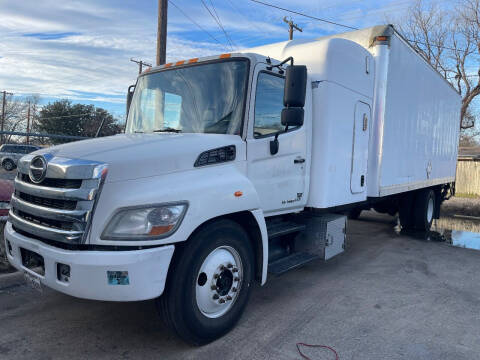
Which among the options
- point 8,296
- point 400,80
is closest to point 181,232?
point 8,296

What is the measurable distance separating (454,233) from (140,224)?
970 cm

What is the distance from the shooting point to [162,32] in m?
10.7

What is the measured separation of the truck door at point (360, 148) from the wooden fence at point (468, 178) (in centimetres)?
1815

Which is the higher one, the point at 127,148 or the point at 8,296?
the point at 127,148

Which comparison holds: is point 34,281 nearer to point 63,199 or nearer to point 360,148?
point 63,199

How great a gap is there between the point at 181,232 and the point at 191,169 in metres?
0.58

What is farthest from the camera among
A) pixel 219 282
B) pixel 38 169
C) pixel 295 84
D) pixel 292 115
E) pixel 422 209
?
pixel 422 209

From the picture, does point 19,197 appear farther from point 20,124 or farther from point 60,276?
point 20,124

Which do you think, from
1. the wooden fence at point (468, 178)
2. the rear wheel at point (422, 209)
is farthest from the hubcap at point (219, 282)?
the wooden fence at point (468, 178)

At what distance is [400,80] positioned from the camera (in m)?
6.77

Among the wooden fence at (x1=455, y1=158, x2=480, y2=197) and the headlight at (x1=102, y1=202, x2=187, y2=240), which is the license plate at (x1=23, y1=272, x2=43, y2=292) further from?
the wooden fence at (x1=455, y1=158, x2=480, y2=197)

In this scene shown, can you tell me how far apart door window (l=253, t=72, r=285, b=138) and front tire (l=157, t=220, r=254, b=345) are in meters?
1.10

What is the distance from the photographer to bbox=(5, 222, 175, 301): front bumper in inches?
112

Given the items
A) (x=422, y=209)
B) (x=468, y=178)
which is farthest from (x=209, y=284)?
(x=468, y=178)
